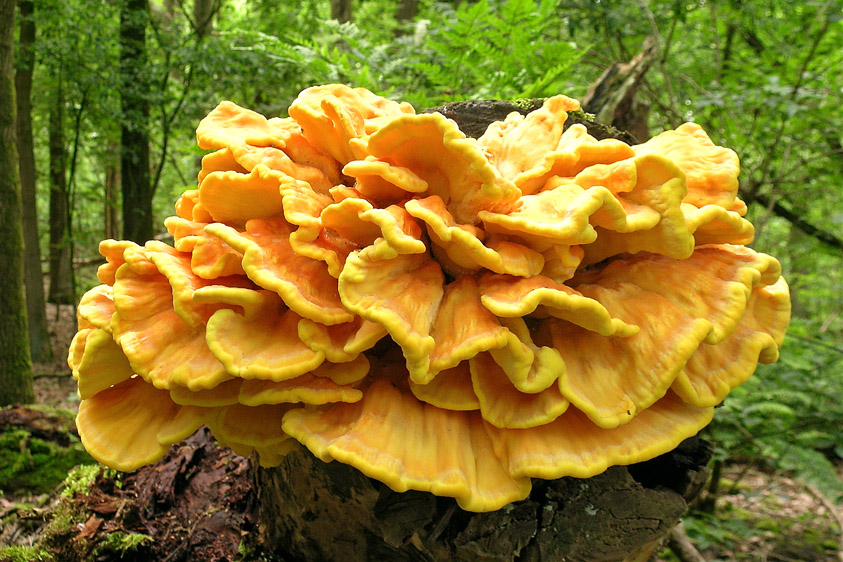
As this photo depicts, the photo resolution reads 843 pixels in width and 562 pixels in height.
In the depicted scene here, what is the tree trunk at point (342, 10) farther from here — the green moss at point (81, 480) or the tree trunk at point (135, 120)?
the green moss at point (81, 480)

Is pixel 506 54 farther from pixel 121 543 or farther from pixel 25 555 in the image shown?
pixel 25 555

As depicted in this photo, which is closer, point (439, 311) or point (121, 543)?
point (439, 311)

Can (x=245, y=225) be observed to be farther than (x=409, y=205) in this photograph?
A: Yes

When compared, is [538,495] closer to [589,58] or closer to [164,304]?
[164,304]

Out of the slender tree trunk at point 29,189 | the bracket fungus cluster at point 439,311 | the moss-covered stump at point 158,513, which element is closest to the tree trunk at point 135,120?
the slender tree trunk at point 29,189

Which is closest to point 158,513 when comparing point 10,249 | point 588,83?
point 10,249

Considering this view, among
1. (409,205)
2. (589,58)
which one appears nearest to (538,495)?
(409,205)

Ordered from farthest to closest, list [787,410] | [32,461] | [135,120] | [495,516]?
[135,120]
[787,410]
[32,461]
[495,516]
